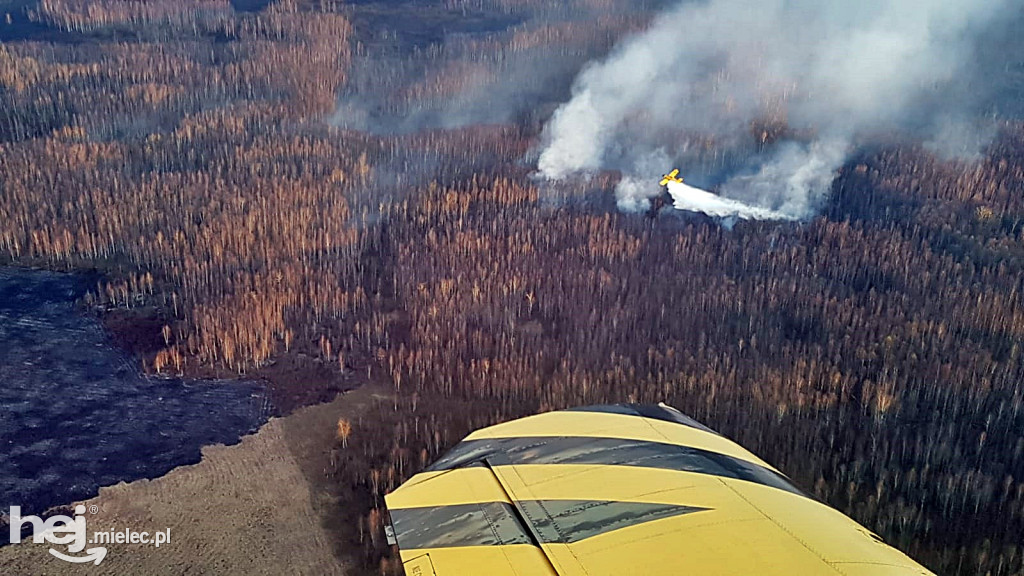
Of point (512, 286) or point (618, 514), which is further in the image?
point (512, 286)

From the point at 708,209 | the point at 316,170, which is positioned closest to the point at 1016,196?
the point at 708,209

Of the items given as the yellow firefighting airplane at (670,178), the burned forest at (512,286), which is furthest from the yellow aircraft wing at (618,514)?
the yellow firefighting airplane at (670,178)

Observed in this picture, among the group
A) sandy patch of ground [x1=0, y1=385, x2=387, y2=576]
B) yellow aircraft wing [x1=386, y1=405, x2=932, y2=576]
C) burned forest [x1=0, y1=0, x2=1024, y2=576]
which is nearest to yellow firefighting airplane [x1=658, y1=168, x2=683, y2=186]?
burned forest [x1=0, y1=0, x2=1024, y2=576]

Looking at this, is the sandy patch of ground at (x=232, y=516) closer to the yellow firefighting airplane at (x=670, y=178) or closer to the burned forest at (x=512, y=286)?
the burned forest at (x=512, y=286)

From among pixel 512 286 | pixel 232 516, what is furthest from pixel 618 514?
pixel 512 286

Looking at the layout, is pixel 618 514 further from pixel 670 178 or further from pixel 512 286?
pixel 670 178

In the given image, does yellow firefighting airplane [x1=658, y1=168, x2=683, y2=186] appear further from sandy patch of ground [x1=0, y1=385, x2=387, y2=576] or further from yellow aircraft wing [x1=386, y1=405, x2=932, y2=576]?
yellow aircraft wing [x1=386, y1=405, x2=932, y2=576]
